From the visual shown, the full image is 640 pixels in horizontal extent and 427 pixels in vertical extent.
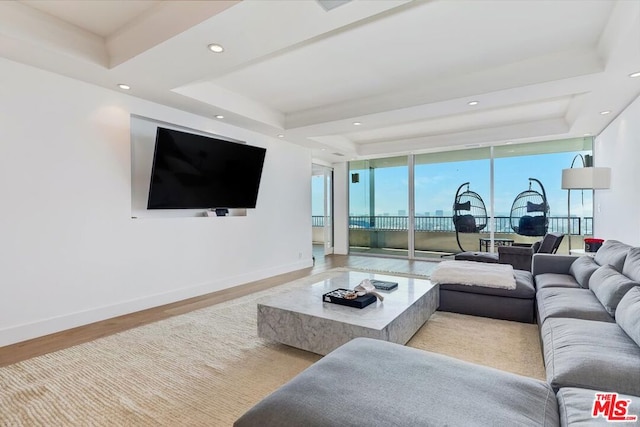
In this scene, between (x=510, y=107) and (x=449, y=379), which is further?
(x=510, y=107)

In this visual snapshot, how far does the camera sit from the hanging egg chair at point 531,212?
6.20 metres

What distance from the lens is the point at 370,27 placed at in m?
2.71

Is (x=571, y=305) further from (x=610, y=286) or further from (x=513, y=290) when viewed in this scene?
(x=513, y=290)

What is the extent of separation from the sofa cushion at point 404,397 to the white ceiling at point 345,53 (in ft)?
7.01

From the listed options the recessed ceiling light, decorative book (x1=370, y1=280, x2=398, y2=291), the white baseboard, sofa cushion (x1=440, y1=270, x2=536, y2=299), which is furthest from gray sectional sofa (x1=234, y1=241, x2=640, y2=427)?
the white baseboard

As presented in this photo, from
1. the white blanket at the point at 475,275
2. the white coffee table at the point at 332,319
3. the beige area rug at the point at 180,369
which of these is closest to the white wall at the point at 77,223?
the beige area rug at the point at 180,369

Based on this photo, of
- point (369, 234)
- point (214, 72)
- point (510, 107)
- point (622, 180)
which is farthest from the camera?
point (369, 234)

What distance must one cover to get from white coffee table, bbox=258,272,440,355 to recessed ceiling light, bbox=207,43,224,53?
2.12 metres

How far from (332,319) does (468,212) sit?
18.1 feet

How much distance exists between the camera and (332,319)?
2.35 metres

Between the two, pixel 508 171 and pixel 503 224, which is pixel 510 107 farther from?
pixel 503 224

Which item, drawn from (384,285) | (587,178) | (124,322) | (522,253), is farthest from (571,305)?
(124,322)

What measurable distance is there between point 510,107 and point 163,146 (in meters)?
4.81

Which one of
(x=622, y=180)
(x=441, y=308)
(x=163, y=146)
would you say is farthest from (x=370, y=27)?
(x=622, y=180)
